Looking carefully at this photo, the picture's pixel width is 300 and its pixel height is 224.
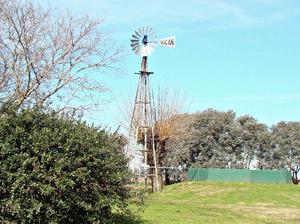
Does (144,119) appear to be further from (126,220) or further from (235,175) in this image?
(126,220)

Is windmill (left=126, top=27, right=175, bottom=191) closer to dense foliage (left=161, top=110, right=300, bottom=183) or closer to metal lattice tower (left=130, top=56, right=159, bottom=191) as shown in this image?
metal lattice tower (left=130, top=56, right=159, bottom=191)

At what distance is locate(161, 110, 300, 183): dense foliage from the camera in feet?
205

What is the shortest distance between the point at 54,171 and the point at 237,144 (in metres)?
55.8

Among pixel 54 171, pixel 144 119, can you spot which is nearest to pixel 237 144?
pixel 144 119

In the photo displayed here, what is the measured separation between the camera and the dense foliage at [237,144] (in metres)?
62.4

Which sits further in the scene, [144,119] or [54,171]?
[144,119]

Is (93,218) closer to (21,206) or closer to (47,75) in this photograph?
(21,206)

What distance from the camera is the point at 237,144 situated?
63531 mm

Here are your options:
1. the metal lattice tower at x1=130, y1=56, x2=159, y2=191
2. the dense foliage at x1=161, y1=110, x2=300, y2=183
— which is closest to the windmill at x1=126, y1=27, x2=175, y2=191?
the metal lattice tower at x1=130, y1=56, x2=159, y2=191

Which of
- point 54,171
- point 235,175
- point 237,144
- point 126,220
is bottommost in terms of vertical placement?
point 126,220

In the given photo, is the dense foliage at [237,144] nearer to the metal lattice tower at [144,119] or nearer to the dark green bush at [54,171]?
the metal lattice tower at [144,119]

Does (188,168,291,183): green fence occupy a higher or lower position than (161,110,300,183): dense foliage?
lower

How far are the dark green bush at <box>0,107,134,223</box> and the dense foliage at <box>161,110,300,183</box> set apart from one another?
49355mm

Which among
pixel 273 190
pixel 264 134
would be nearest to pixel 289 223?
pixel 273 190
